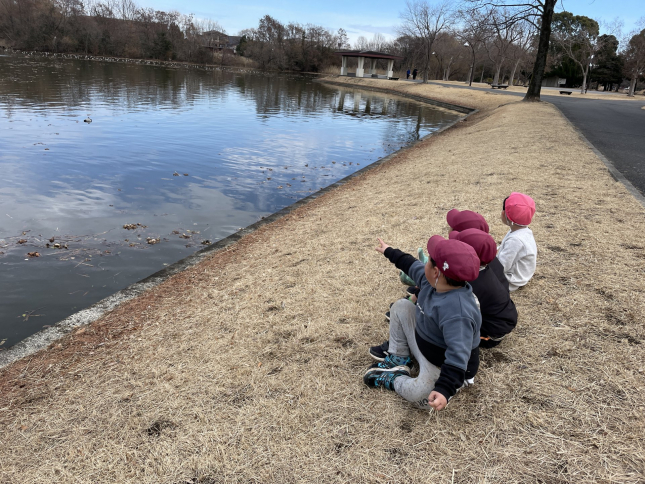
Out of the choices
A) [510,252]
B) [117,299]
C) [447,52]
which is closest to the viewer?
[510,252]

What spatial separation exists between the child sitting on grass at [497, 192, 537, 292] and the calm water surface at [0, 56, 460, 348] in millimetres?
4713

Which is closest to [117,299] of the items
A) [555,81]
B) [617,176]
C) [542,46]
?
[617,176]

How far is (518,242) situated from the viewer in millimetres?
3566

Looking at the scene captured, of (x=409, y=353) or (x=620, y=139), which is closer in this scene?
(x=409, y=353)

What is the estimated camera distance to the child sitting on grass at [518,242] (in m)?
3.54

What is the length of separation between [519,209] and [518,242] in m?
0.29

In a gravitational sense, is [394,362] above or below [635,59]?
below

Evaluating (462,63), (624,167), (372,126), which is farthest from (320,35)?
(624,167)

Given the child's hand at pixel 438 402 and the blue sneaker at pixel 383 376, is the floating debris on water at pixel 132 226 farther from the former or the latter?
the child's hand at pixel 438 402

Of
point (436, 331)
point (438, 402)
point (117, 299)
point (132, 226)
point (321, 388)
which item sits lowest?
point (117, 299)

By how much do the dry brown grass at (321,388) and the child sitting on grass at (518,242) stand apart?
276 millimetres

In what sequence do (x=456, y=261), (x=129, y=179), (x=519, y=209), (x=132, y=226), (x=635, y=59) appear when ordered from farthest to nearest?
(x=635, y=59) → (x=129, y=179) → (x=132, y=226) → (x=519, y=209) → (x=456, y=261)

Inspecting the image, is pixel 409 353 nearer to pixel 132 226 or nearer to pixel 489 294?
pixel 489 294

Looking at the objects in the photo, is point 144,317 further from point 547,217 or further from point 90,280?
point 547,217
